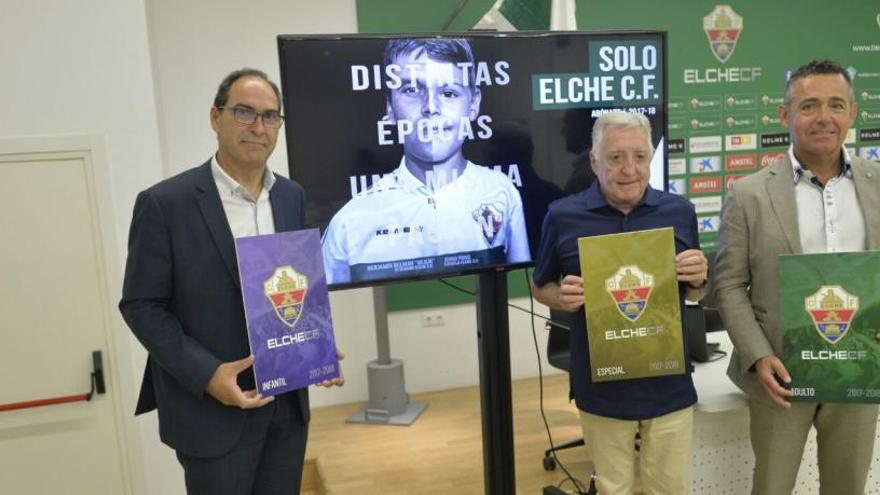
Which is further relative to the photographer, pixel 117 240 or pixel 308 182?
pixel 117 240

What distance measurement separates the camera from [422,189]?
237cm

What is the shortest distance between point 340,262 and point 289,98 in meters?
0.58

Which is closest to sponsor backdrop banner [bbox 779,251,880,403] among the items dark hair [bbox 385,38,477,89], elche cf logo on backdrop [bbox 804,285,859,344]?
elche cf logo on backdrop [bbox 804,285,859,344]

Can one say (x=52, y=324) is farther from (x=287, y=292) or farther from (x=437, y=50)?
(x=437, y=50)

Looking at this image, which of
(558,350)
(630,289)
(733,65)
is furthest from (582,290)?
(733,65)

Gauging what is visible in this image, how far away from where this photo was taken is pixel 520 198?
250 cm

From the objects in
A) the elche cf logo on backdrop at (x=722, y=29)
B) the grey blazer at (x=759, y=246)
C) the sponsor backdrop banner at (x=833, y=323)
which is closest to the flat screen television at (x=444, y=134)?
the grey blazer at (x=759, y=246)

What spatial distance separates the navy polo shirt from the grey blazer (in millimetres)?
169

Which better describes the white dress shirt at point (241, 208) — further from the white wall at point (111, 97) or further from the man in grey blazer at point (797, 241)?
the man in grey blazer at point (797, 241)

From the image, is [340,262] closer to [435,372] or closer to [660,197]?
[660,197]

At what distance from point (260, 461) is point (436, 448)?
1965mm

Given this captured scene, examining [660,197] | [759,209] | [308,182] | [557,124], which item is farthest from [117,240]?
[759,209]

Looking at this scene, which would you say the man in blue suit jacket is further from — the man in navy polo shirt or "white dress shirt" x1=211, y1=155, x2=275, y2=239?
the man in navy polo shirt

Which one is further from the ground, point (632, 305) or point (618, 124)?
point (618, 124)
